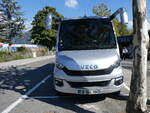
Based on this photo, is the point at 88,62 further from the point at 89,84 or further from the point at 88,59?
the point at 89,84

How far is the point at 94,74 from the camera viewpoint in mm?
7133

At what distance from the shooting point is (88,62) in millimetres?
7160

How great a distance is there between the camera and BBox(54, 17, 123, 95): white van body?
7121 mm

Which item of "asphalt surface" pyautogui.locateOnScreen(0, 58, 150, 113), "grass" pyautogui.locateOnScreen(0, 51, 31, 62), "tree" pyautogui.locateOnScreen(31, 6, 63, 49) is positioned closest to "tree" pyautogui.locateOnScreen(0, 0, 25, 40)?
"grass" pyautogui.locateOnScreen(0, 51, 31, 62)

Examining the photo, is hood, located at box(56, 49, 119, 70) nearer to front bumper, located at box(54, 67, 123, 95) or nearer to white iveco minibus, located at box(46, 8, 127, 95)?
white iveco minibus, located at box(46, 8, 127, 95)

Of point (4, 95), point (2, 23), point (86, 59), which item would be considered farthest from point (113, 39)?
point (2, 23)

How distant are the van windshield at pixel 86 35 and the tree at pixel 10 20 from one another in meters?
33.8

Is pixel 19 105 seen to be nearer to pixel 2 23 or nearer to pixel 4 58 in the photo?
pixel 4 58

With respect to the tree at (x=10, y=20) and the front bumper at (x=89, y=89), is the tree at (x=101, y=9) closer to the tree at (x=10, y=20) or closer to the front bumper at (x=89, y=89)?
the tree at (x=10, y=20)

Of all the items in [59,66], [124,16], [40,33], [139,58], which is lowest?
[59,66]

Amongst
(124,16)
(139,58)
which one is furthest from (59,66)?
(139,58)

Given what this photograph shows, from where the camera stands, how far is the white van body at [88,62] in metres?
7.12

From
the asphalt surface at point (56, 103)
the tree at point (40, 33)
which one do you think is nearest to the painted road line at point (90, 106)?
the asphalt surface at point (56, 103)

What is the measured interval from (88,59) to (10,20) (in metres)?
36.6
